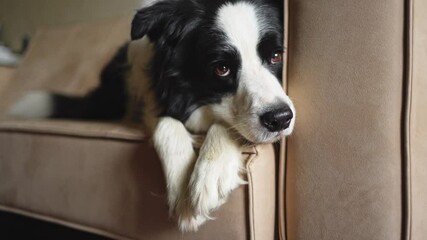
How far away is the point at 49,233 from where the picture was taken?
4.85 ft

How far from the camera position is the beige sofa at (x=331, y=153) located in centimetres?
80

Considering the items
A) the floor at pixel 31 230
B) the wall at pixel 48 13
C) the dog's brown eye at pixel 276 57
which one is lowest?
the floor at pixel 31 230

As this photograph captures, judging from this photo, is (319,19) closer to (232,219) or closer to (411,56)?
(411,56)

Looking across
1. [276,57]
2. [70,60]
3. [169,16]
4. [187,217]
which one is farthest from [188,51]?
[70,60]

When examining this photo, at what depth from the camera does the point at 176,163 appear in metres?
0.91

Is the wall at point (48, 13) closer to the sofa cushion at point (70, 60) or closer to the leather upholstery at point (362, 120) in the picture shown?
the sofa cushion at point (70, 60)

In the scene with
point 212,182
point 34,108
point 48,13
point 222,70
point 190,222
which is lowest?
point 190,222

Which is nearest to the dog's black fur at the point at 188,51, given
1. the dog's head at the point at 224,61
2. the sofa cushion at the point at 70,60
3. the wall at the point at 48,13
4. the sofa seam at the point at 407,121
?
the dog's head at the point at 224,61

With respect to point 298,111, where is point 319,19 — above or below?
above

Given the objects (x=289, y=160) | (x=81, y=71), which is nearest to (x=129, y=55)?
(x=81, y=71)

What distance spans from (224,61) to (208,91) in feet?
0.33

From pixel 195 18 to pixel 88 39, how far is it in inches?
50.3

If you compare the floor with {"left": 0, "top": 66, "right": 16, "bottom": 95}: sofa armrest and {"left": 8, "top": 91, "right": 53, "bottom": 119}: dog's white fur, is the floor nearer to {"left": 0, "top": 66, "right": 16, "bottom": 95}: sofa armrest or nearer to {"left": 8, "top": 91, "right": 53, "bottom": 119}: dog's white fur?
{"left": 8, "top": 91, "right": 53, "bottom": 119}: dog's white fur

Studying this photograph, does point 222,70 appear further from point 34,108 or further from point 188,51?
point 34,108
